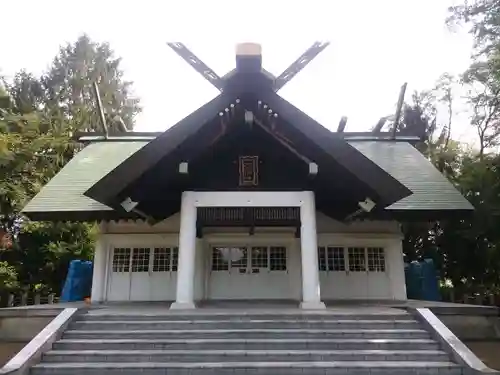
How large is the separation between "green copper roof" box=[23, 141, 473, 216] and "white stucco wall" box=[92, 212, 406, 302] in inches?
40.1

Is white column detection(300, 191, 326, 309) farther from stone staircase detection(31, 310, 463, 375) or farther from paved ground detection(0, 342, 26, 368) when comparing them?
paved ground detection(0, 342, 26, 368)

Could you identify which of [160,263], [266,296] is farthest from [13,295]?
[266,296]

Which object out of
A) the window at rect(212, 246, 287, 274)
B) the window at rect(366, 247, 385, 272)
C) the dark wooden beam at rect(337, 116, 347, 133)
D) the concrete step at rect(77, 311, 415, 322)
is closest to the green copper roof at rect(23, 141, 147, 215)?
the window at rect(212, 246, 287, 274)

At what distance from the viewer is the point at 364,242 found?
38.7 ft

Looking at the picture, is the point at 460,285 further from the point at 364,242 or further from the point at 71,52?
the point at 71,52

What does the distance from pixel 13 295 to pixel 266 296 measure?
34.4 feet

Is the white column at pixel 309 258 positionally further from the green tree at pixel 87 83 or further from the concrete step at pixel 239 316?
the green tree at pixel 87 83

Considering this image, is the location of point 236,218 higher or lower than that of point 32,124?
lower

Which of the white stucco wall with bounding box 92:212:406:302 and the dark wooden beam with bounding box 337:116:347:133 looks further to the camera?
the dark wooden beam with bounding box 337:116:347:133

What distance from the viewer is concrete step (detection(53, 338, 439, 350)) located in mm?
6727

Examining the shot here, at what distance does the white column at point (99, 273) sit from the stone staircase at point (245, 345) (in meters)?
3.82

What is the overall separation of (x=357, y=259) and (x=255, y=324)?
548 cm

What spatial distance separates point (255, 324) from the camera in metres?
7.26

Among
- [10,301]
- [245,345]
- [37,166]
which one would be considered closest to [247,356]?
[245,345]
